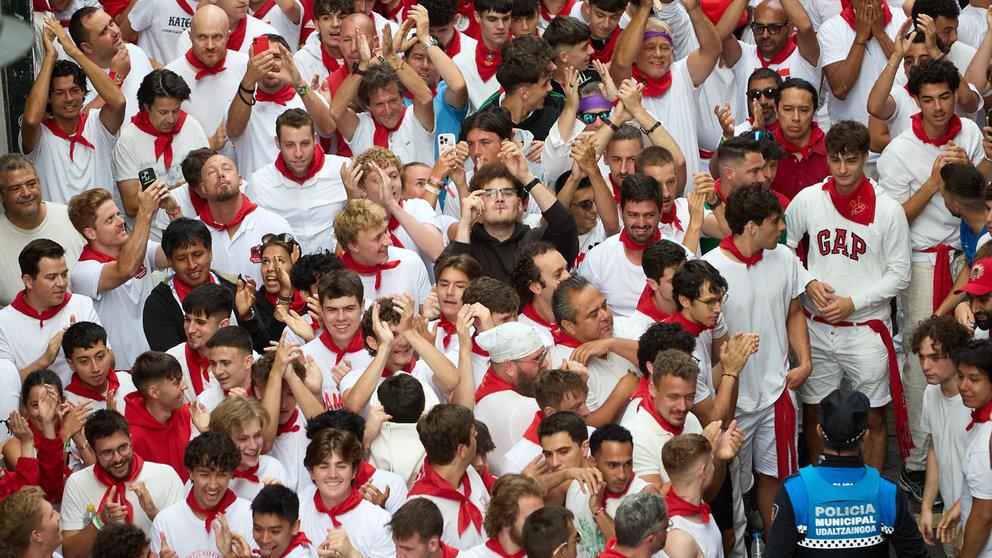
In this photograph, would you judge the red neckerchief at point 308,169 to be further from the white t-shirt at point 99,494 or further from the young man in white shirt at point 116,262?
the white t-shirt at point 99,494

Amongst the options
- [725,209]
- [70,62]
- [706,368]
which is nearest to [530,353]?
[706,368]

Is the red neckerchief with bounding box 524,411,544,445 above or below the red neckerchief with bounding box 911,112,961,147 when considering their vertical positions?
below

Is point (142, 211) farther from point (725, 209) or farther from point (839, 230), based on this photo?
point (839, 230)

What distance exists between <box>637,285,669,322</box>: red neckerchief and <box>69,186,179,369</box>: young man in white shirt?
299 centimetres

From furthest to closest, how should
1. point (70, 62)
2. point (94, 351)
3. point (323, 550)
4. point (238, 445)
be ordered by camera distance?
point (70, 62) → point (94, 351) → point (238, 445) → point (323, 550)

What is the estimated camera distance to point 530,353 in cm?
726

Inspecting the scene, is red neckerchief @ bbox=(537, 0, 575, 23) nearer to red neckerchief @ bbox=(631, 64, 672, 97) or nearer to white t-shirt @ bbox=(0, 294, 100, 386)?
red neckerchief @ bbox=(631, 64, 672, 97)

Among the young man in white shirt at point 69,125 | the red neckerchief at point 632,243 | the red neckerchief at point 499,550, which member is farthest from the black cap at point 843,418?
the young man in white shirt at point 69,125

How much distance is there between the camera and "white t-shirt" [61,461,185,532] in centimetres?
696

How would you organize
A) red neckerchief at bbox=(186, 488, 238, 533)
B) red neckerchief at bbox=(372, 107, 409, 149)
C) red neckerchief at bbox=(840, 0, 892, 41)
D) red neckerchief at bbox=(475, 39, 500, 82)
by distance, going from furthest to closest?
red neckerchief at bbox=(840, 0, 892, 41), red neckerchief at bbox=(475, 39, 500, 82), red neckerchief at bbox=(372, 107, 409, 149), red neckerchief at bbox=(186, 488, 238, 533)

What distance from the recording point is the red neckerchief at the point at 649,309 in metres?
8.05

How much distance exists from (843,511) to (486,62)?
526 centimetres

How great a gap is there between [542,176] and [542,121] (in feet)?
1.57

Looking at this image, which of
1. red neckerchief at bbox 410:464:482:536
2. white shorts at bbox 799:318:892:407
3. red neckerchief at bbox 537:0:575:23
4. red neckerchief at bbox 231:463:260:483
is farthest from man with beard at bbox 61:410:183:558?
red neckerchief at bbox 537:0:575:23
